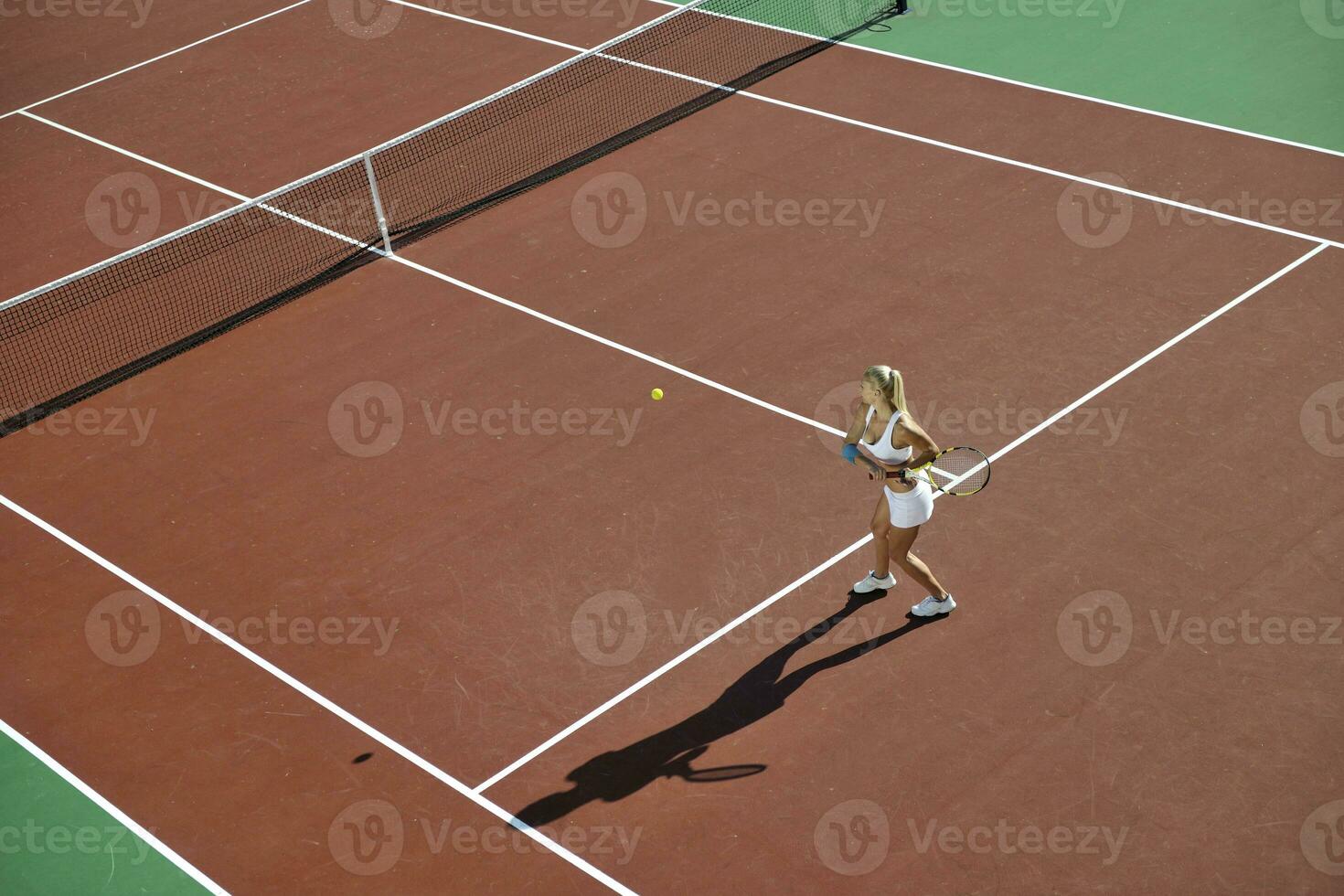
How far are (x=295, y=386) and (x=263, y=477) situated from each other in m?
1.45

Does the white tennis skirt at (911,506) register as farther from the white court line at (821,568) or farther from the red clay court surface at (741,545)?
the white court line at (821,568)

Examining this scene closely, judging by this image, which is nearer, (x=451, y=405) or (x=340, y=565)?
(x=340, y=565)

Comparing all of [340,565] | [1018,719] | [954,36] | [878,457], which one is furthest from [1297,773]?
[954,36]

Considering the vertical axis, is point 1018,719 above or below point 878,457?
below

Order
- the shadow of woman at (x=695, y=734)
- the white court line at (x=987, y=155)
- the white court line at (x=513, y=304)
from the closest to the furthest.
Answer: the shadow of woman at (x=695, y=734) < the white court line at (x=513, y=304) < the white court line at (x=987, y=155)

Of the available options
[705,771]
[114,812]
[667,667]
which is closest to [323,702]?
[114,812]

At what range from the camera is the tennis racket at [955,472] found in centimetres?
1048

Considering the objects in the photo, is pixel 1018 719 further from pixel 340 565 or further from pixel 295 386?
pixel 295 386

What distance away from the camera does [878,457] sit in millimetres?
→ 10461

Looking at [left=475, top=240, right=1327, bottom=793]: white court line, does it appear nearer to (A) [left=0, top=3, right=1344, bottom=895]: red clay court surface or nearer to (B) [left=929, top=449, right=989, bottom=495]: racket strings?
(A) [left=0, top=3, right=1344, bottom=895]: red clay court surface

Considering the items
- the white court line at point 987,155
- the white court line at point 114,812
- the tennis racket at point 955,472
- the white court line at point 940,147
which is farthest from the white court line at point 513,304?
the white court line at point 114,812

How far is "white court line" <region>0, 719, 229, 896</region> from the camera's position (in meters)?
9.46

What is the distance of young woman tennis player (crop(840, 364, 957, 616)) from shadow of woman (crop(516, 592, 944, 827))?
41 centimetres

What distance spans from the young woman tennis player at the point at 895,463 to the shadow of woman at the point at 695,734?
0.41 meters
